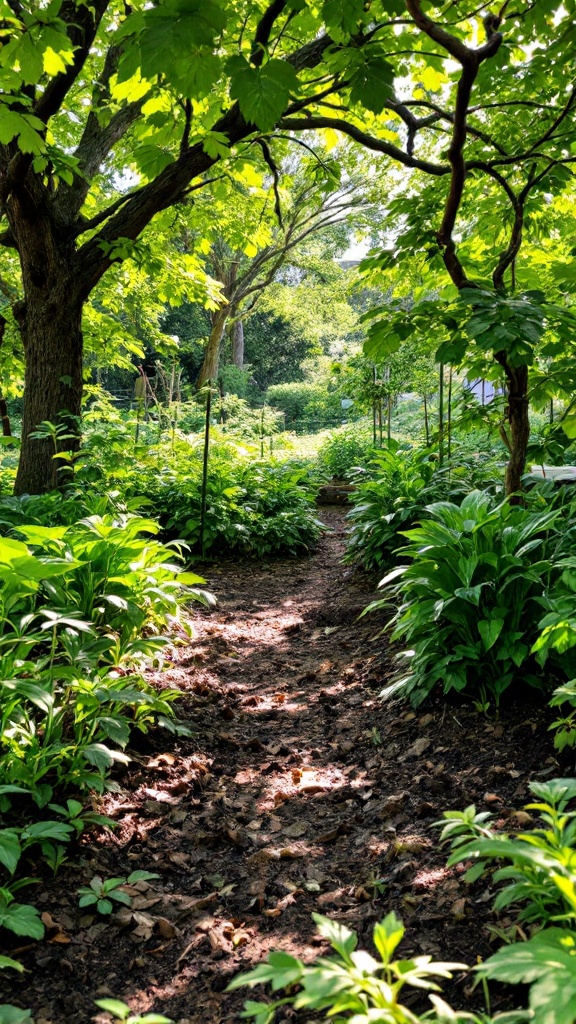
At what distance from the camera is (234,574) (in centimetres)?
589

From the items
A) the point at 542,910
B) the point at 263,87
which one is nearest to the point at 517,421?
the point at 263,87

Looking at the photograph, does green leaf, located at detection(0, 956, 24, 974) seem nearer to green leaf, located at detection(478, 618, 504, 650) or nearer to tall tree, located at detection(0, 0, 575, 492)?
green leaf, located at detection(478, 618, 504, 650)

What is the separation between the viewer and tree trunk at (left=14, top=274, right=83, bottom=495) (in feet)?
15.8

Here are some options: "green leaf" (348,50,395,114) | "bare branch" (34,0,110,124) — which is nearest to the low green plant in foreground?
"green leaf" (348,50,395,114)

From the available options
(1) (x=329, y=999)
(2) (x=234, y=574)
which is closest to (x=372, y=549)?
(2) (x=234, y=574)

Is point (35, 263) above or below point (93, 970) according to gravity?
above

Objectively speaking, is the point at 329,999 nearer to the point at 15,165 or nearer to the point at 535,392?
the point at 535,392

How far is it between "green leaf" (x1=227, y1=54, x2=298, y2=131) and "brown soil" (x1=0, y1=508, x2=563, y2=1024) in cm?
216

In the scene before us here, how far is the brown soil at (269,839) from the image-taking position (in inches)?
59.6

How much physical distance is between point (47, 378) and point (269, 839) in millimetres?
3956

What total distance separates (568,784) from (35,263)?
5027 mm

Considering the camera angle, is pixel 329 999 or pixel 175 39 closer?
pixel 329 999

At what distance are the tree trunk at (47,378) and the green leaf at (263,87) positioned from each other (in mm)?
3350

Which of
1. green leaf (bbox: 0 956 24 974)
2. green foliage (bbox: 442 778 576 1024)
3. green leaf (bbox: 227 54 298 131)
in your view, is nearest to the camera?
green foliage (bbox: 442 778 576 1024)
